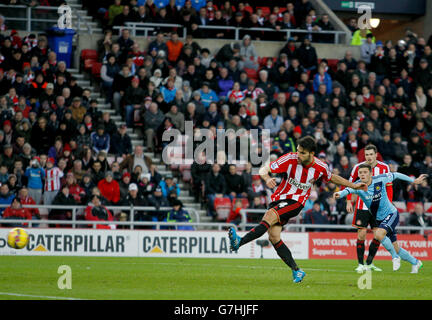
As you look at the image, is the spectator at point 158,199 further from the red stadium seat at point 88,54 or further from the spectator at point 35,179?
the red stadium seat at point 88,54

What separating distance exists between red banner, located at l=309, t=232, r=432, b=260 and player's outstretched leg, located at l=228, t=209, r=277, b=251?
34.5 ft

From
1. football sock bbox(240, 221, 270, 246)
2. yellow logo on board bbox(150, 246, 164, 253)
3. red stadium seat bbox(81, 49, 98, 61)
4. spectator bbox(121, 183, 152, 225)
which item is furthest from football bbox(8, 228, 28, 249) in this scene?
red stadium seat bbox(81, 49, 98, 61)

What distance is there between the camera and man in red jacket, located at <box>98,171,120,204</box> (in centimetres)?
2373

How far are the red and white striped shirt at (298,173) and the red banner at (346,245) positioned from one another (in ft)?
34.1

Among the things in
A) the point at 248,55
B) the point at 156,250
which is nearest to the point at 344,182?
the point at 156,250

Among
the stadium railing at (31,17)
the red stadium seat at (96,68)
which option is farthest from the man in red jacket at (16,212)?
the stadium railing at (31,17)

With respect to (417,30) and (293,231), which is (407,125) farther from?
(417,30)

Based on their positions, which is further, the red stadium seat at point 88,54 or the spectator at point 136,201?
the red stadium seat at point 88,54

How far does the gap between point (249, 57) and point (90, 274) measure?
627 inches

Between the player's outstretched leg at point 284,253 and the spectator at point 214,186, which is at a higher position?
the spectator at point 214,186

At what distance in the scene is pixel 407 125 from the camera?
2884 cm

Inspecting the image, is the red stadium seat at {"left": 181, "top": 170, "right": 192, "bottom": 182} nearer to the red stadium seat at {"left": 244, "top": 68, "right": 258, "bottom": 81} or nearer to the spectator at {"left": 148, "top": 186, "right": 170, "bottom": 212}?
the spectator at {"left": 148, "top": 186, "right": 170, "bottom": 212}

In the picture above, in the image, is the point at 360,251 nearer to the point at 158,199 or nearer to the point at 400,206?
Result: the point at 158,199

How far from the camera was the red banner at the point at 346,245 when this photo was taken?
931 inches
